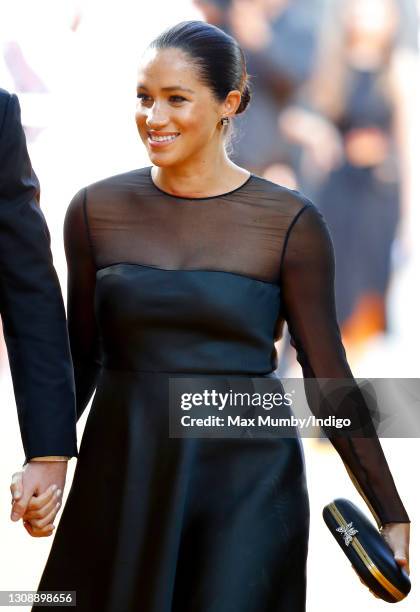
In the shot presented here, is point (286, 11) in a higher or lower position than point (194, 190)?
lower

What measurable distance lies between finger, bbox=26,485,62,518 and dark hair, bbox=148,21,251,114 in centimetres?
89

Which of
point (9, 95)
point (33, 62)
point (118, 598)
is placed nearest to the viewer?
point (9, 95)

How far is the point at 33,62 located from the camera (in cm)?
643

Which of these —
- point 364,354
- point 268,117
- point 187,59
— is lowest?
point 364,354

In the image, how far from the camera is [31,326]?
236cm

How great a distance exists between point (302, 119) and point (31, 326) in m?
4.62

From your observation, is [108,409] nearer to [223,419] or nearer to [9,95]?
[223,419]

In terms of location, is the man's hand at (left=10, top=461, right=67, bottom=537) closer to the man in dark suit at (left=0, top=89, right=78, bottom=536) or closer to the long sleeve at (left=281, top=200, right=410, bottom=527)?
the man in dark suit at (left=0, top=89, right=78, bottom=536)

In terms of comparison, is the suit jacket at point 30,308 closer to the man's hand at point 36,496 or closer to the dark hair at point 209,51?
the man's hand at point 36,496

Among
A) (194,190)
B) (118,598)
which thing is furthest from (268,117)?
(118,598)

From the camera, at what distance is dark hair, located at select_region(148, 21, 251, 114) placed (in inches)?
105

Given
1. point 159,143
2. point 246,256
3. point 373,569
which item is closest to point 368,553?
point 373,569

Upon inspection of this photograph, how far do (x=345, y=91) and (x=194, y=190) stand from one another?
166 inches

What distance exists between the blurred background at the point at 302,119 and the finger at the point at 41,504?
399 centimetres
